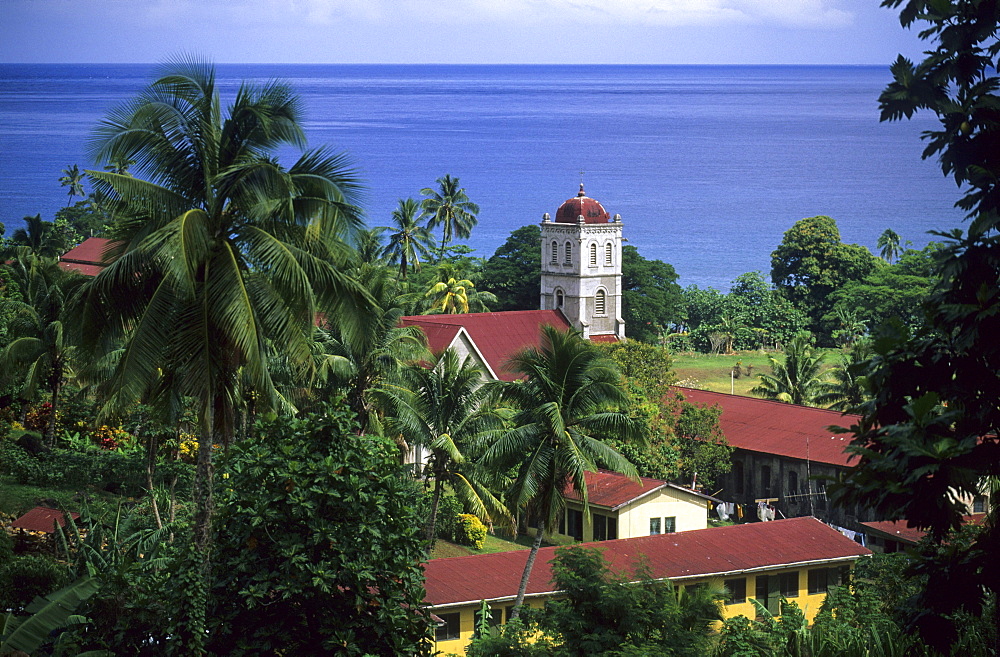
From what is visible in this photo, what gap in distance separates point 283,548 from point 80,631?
296 centimetres

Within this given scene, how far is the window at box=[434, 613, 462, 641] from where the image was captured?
94.9 ft

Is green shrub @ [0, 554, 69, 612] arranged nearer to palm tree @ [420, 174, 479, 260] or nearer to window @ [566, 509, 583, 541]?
window @ [566, 509, 583, 541]

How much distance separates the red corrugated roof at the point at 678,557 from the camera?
2992 centimetres

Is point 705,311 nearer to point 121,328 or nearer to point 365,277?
point 365,277

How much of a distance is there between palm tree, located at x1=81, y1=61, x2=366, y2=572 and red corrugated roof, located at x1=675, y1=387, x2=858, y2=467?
3123cm

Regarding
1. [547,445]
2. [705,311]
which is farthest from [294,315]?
[705,311]

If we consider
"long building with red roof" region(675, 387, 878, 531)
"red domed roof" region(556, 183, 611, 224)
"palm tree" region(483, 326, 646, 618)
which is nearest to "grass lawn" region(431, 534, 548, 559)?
"palm tree" region(483, 326, 646, 618)

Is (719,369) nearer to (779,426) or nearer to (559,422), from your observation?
(779,426)

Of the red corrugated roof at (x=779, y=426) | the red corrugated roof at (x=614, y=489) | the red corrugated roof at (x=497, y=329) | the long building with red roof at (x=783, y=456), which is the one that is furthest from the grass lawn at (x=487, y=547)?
the red corrugated roof at (x=497, y=329)

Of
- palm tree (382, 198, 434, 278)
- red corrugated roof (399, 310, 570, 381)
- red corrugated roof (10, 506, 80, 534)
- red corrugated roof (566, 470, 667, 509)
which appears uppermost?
palm tree (382, 198, 434, 278)

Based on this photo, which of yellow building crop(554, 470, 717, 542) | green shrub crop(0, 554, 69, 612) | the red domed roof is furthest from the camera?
the red domed roof

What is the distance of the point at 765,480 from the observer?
49.0 metres

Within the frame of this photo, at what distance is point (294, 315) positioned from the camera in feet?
57.5

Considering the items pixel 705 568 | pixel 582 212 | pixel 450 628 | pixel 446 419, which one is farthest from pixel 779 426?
pixel 450 628
